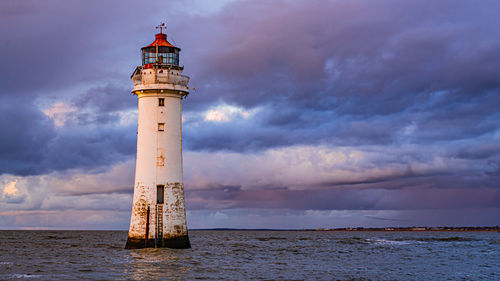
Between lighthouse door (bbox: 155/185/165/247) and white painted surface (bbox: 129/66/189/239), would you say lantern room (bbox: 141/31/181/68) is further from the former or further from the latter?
lighthouse door (bbox: 155/185/165/247)

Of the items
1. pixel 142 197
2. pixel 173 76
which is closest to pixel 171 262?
pixel 142 197

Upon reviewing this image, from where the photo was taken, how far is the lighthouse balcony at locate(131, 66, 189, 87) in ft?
132

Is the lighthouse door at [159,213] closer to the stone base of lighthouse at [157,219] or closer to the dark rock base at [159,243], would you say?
the stone base of lighthouse at [157,219]

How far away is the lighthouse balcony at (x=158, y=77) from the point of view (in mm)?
40188

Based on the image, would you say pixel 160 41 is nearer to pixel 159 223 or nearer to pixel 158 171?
pixel 158 171

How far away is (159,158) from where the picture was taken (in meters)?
39.2

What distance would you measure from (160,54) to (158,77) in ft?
6.90

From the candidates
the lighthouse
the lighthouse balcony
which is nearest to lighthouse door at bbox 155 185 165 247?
the lighthouse

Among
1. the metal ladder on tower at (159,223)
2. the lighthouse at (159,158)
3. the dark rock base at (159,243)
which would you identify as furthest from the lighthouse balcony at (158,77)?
the dark rock base at (159,243)

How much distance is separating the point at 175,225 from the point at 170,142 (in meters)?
6.03

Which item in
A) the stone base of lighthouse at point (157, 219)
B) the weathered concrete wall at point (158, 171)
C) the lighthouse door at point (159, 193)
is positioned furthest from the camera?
the lighthouse door at point (159, 193)

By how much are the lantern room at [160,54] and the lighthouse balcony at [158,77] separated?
679mm

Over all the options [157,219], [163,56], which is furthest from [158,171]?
[163,56]

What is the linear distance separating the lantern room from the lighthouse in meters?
0.08
